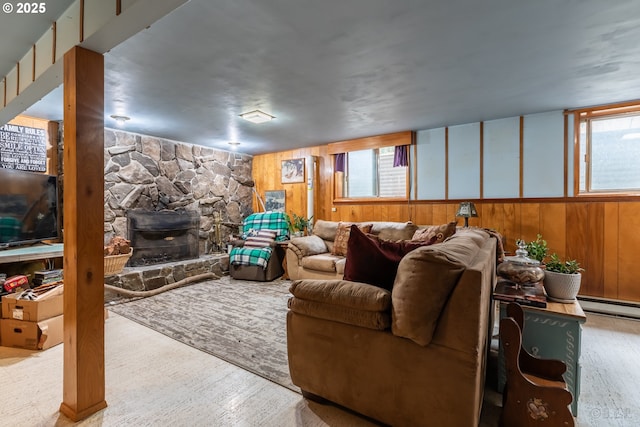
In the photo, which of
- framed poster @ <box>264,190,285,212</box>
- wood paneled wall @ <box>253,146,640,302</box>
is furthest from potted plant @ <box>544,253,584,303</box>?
framed poster @ <box>264,190,285,212</box>

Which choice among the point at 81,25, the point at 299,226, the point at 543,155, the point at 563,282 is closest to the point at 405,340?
the point at 563,282

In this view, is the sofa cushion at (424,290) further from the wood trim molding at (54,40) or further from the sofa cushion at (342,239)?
the sofa cushion at (342,239)

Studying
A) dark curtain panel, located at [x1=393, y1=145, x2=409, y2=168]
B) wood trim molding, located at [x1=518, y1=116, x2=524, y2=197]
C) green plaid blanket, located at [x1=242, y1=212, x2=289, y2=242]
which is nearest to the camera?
wood trim molding, located at [x1=518, y1=116, x2=524, y2=197]

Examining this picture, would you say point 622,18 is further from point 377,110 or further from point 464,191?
point 464,191

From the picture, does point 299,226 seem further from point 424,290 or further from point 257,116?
point 424,290

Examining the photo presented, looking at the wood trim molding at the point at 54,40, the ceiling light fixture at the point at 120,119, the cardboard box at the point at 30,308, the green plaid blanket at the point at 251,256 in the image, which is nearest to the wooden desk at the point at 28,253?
the cardboard box at the point at 30,308

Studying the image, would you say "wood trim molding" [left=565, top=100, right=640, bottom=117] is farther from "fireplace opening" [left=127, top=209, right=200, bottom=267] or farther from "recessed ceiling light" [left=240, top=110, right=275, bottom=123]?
"fireplace opening" [left=127, top=209, right=200, bottom=267]

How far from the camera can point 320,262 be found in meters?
4.14

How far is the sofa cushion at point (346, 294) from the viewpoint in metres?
1.47

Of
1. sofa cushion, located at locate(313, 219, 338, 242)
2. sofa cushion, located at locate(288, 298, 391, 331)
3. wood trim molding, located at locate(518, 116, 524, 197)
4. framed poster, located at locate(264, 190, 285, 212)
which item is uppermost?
wood trim molding, located at locate(518, 116, 524, 197)

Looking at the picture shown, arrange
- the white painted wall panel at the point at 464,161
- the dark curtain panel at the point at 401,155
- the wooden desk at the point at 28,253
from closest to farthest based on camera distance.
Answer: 1. the wooden desk at the point at 28,253
2. the white painted wall panel at the point at 464,161
3. the dark curtain panel at the point at 401,155

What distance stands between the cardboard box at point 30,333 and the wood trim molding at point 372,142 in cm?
439

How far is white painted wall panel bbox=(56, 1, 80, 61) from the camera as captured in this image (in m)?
1.58

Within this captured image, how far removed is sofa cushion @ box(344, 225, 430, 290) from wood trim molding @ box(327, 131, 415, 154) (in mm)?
3358
